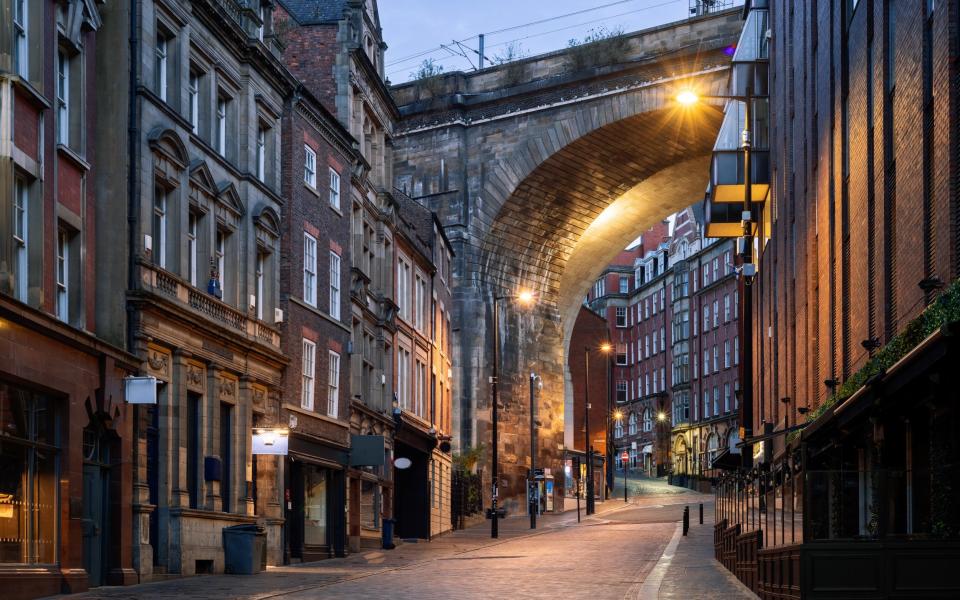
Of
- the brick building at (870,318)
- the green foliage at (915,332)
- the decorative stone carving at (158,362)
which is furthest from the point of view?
the decorative stone carving at (158,362)

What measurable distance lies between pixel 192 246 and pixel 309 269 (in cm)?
795

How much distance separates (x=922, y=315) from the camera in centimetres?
1884

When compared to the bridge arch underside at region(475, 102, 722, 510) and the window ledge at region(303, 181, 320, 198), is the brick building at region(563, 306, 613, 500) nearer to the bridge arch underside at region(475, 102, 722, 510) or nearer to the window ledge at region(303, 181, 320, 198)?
the bridge arch underside at region(475, 102, 722, 510)

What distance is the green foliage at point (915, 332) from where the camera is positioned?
16719mm

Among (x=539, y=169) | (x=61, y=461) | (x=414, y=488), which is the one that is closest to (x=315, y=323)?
(x=61, y=461)

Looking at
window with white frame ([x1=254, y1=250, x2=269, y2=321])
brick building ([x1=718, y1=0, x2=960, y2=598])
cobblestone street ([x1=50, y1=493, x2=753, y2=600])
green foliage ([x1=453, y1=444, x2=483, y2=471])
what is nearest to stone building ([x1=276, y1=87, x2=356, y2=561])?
window with white frame ([x1=254, y1=250, x2=269, y2=321])

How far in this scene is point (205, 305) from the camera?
31734mm

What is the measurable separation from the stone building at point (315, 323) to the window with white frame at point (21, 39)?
14.8 metres

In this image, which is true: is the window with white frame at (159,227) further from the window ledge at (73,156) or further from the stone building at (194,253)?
the window ledge at (73,156)

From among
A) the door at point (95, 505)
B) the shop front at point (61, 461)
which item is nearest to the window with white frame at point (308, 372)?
the shop front at point (61, 461)

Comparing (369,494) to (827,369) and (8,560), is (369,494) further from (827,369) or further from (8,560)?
(8,560)

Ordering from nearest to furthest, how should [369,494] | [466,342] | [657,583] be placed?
[657,583]
[369,494]
[466,342]

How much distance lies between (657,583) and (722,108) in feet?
141

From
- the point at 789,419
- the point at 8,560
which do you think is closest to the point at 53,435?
the point at 8,560
